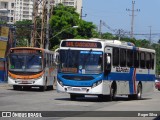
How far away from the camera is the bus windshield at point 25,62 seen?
38.2 m

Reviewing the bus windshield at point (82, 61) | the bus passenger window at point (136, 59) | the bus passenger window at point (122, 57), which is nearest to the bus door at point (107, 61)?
the bus windshield at point (82, 61)

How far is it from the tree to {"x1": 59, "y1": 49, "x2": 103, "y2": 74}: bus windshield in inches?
1731

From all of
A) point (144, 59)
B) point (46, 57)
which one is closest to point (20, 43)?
point (46, 57)

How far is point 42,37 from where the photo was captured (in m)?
56.5

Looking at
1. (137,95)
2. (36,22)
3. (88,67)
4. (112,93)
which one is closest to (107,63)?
(88,67)

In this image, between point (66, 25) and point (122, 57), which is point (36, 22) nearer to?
point (66, 25)

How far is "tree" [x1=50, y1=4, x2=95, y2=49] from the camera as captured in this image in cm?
7294

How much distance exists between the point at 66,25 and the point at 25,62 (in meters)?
35.4

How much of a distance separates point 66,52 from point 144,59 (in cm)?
742

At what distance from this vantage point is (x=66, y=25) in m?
73.3

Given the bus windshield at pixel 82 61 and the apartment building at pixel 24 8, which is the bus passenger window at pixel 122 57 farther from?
the apartment building at pixel 24 8

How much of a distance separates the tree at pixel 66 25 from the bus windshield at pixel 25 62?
32821mm

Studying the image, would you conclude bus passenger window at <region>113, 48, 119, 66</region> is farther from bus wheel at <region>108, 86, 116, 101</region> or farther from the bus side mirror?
bus wheel at <region>108, 86, 116, 101</region>

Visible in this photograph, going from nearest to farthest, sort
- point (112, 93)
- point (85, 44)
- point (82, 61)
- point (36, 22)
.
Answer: point (82, 61) < point (85, 44) < point (112, 93) < point (36, 22)
